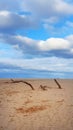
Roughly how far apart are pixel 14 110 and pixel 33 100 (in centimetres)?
399

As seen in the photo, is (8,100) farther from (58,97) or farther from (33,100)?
(58,97)

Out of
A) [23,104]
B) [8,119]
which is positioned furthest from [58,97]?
[8,119]

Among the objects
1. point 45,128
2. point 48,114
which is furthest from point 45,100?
point 45,128

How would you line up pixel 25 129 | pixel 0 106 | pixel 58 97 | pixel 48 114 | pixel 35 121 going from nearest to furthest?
pixel 25 129 → pixel 35 121 → pixel 48 114 → pixel 0 106 → pixel 58 97

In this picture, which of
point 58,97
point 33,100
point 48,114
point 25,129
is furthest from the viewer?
point 58,97

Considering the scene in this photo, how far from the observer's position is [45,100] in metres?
31.9

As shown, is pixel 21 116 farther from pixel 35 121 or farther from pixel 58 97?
pixel 58 97

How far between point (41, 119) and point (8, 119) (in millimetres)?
2364

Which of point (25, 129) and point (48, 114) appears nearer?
point (25, 129)

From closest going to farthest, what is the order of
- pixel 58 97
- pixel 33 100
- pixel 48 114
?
pixel 48 114 → pixel 33 100 → pixel 58 97

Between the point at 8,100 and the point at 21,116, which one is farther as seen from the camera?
the point at 8,100

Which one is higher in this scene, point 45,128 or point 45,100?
point 45,100

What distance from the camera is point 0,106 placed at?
2953 centimetres

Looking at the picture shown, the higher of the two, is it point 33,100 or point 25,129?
point 33,100
